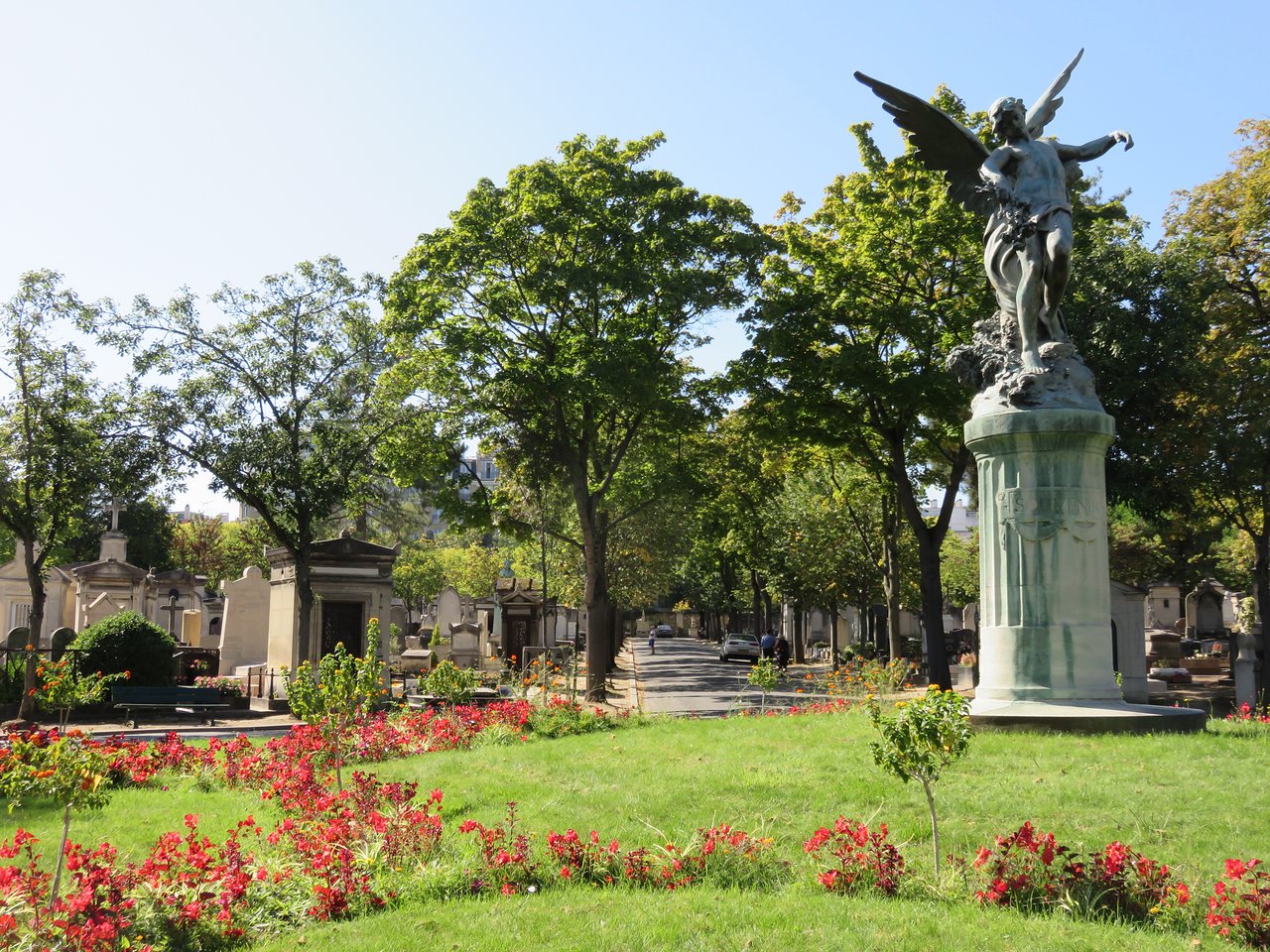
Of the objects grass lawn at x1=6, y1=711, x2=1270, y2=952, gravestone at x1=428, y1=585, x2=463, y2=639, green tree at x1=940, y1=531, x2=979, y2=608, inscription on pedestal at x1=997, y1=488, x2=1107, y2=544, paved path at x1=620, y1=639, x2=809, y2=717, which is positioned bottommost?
paved path at x1=620, y1=639, x2=809, y2=717

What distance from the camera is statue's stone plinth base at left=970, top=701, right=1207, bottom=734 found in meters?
10.8

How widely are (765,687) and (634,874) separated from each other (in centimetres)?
1004

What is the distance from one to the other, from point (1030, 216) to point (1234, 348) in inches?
663

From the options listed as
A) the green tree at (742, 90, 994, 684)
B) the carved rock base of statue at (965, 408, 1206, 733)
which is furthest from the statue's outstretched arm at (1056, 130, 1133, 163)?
the green tree at (742, 90, 994, 684)

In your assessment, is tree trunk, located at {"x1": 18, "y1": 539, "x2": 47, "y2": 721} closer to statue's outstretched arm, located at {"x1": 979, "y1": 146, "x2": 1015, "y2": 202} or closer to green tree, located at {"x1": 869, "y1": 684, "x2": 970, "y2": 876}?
statue's outstretched arm, located at {"x1": 979, "y1": 146, "x2": 1015, "y2": 202}

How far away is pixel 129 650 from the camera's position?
2488cm

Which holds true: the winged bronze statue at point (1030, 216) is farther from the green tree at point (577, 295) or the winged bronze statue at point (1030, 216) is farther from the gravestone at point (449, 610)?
the gravestone at point (449, 610)

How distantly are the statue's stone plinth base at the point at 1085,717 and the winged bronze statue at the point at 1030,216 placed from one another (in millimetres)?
3552

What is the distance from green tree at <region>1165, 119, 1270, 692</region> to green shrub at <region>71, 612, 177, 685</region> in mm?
23659

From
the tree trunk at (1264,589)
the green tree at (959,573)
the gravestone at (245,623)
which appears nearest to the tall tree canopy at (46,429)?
the gravestone at (245,623)

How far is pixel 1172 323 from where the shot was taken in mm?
25422

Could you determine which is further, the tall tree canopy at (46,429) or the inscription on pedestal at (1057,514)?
the tall tree canopy at (46,429)

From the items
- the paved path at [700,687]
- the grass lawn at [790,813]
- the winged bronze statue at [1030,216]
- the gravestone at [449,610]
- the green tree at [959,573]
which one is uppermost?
the winged bronze statue at [1030,216]

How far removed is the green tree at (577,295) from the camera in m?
25.8
